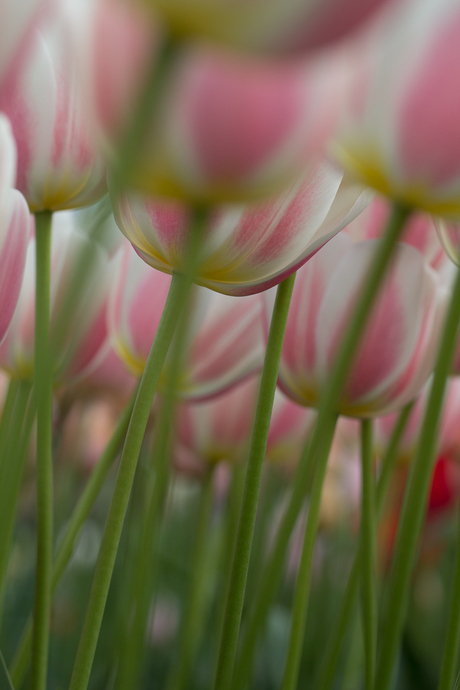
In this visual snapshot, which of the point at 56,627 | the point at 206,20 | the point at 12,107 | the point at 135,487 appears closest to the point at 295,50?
the point at 206,20

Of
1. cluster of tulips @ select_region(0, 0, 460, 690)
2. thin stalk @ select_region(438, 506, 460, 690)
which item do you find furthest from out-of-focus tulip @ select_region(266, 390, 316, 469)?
thin stalk @ select_region(438, 506, 460, 690)

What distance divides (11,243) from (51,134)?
36 mm

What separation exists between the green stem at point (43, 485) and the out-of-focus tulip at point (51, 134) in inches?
0.4

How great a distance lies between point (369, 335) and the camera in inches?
9.1

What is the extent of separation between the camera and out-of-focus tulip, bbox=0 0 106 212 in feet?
0.54

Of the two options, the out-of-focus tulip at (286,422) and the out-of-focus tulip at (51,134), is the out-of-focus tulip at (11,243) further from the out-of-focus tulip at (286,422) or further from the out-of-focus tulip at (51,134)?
the out-of-focus tulip at (286,422)

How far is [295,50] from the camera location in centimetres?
7

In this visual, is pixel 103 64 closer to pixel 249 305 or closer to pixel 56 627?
pixel 249 305

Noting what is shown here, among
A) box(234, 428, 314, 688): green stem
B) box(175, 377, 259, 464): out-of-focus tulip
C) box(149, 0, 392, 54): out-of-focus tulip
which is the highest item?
box(149, 0, 392, 54): out-of-focus tulip

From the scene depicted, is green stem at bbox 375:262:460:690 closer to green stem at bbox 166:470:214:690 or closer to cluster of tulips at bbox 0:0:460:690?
cluster of tulips at bbox 0:0:460:690

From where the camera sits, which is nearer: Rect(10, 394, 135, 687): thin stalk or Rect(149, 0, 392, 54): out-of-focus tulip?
Rect(149, 0, 392, 54): out-of-focus tulip

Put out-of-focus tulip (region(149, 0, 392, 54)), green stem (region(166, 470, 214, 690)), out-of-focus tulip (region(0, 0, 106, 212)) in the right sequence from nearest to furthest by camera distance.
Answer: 1. out-of-focus tulip (region(149, 0, 392, 54))
2. out-of-focus tulip (region(0, 0, 106, 212))
3. green stem (region(166, 470, 214, 690))

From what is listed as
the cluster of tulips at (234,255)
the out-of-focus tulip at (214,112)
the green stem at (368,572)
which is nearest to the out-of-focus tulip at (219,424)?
the cluster of tulips at (234,255)

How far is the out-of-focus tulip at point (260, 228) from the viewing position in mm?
147
